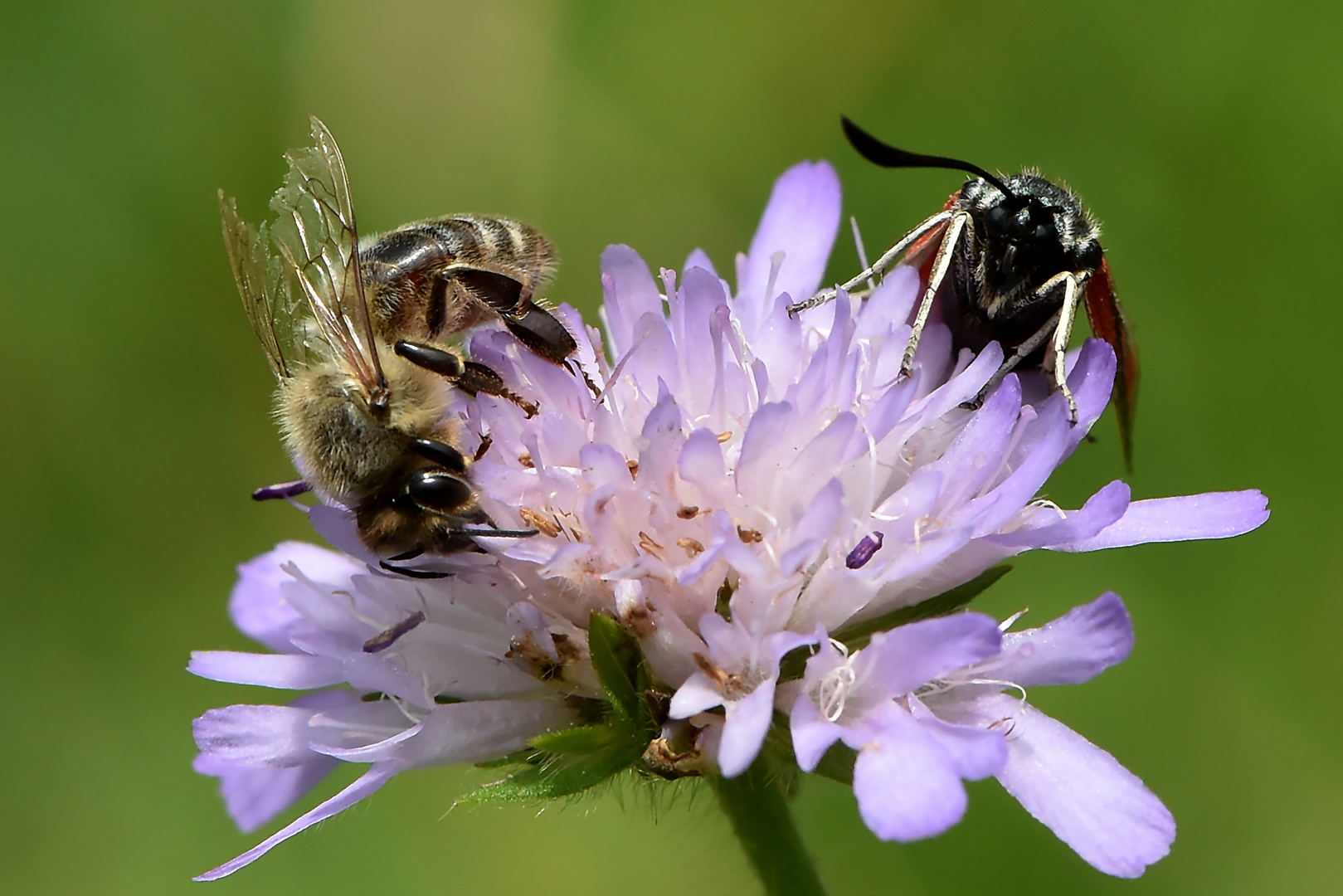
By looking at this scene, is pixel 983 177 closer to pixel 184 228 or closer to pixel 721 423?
pixel 721 423

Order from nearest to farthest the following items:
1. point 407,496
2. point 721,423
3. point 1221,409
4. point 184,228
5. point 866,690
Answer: point 866,690 < point 407,496 < point 721,423 < point 1221,409 < point 184,228

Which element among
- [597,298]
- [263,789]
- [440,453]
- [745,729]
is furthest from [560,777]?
[597,298]

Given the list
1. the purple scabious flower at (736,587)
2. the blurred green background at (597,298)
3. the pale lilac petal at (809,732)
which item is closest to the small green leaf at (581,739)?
the purple scabious flower at (736,587)

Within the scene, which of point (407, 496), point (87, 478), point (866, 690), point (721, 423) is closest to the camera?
point (866, 690)

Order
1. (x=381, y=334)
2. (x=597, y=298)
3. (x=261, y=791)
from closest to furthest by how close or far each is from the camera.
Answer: (x=381, y=334), (x=261, y=791), (x=597, y=298)

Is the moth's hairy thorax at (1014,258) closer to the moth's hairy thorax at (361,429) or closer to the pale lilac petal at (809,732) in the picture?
the pale lilac petal at (809,732)

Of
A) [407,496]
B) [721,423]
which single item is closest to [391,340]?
[407,496]

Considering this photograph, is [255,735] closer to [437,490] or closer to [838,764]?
[437,490]

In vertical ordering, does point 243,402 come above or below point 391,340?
below
